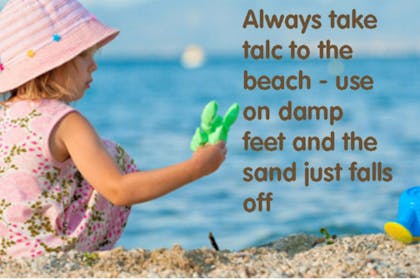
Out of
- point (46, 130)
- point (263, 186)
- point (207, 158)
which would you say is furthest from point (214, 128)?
point (263, 186)

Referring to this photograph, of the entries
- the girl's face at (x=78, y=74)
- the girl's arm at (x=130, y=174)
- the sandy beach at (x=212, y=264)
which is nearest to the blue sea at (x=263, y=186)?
the girl's face at (x=78, y=74)

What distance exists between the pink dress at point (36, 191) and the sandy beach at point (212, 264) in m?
0.16

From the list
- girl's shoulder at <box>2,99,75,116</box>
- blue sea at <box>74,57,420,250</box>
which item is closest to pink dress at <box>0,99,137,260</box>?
girl's shoulder at <box>2,99,75,116</box>

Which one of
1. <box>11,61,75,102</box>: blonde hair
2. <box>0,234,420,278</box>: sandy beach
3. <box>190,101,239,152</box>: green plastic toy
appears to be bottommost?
<box>0,234,420,278</box>: sandy beach

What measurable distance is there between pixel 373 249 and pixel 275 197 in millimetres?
6282

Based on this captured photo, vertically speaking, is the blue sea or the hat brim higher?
the hat brim

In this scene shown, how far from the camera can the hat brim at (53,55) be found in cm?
331

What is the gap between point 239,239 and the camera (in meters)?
8.23

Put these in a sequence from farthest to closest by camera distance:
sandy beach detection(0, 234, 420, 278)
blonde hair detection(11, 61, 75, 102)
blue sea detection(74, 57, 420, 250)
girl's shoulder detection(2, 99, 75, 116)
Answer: blue sea detection(74, 57, 420, 250) → blonde hair detection(11, 61, 75, 102) → girl's shoulder detection(2, 99, 75, 116) → sandy beach detection(0, 234, 420, 278)

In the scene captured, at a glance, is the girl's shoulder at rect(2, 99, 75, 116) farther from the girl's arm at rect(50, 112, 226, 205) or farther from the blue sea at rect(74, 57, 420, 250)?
the blue sea at rect(74, 57, 420, 250)

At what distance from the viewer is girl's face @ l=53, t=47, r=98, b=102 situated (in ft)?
11.1

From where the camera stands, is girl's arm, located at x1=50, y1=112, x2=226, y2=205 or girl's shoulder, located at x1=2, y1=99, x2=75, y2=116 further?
girl's shoulder, located at x1=2, y1=99, x2=75, y2=116

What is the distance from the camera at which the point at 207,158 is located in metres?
2.98

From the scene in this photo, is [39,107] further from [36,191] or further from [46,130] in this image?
[36,191]
